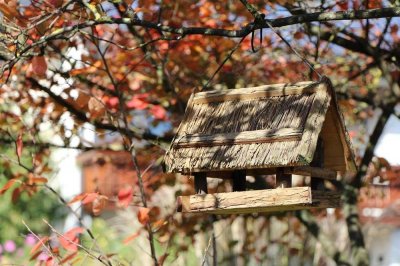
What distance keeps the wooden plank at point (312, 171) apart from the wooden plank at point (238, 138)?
0.16 m

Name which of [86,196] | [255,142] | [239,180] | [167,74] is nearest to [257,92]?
[255,142]

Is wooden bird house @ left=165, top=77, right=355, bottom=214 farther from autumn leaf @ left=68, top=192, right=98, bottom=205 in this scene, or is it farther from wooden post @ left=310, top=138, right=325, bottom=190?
autumn leaf @ left=68, top=192, right=98, bottom=205

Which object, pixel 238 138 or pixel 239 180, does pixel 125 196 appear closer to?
pixel 239 180

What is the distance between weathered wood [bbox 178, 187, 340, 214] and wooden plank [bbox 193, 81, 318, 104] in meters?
0.45

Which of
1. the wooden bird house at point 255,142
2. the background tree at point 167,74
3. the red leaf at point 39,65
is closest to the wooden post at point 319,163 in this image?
the wooden bird house at point 255,142

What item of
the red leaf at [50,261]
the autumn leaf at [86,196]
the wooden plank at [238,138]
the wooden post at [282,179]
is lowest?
the red leaf at [50,261]

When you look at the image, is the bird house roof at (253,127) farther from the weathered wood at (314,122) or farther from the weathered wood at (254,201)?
the weathered wood at (254,201)

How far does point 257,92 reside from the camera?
12.0 feet

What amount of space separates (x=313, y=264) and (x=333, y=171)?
6270mm

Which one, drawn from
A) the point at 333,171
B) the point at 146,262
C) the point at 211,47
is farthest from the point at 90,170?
the point at 333,171

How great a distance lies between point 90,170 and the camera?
669 inches

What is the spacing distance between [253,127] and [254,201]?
0.32 m

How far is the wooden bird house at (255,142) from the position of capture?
11.1 feet

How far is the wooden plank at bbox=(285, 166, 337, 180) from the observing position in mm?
3467
